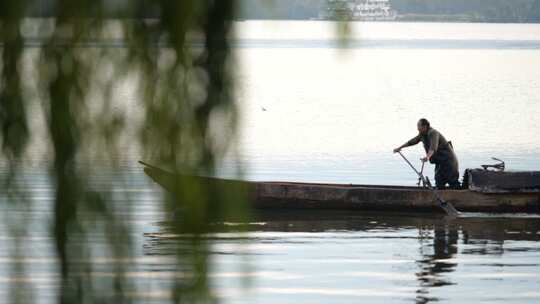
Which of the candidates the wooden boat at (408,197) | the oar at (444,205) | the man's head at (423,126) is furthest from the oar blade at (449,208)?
the man's head at (423,126)

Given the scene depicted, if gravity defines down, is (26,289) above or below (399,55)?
below

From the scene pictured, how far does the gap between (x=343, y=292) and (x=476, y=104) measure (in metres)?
67.1

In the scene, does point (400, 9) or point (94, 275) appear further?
point (400, 9)

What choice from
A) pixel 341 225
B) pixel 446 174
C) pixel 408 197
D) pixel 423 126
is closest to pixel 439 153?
pixel 446 174

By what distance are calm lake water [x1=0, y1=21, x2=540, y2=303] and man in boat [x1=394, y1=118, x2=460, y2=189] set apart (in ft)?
2.41

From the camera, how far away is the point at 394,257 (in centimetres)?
2011

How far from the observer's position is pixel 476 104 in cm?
8256

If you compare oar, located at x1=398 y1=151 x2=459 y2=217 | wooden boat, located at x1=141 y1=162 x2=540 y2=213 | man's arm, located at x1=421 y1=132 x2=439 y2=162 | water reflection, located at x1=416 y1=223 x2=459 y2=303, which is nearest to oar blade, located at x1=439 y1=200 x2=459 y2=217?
oar, located at x1=398 y1=151 x2=459 y2=217

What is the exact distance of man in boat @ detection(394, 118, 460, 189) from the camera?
22312mm

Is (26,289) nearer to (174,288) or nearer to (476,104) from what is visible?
(174,288)

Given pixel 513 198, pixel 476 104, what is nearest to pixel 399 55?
pixel 476 104

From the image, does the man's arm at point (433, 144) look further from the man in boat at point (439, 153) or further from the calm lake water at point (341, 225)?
the calm lake water at point (341, 225)

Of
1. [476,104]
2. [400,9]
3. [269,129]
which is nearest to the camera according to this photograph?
[400,9]

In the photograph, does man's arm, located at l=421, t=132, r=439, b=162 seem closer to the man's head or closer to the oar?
the man's head
